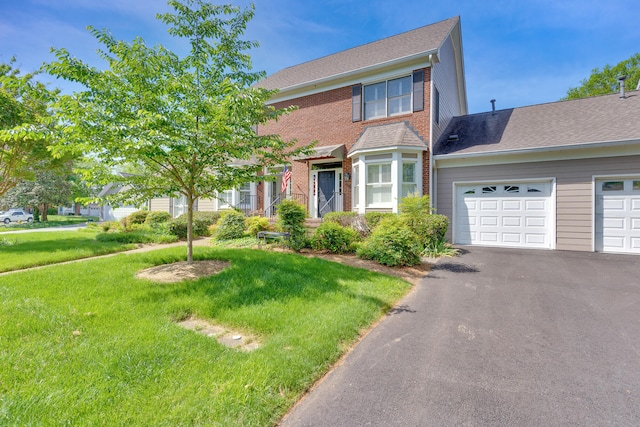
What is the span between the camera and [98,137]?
4531mm

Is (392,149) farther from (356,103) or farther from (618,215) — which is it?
(618,215)

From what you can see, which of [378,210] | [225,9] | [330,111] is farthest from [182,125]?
[330,111]

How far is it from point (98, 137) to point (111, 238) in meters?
7.26

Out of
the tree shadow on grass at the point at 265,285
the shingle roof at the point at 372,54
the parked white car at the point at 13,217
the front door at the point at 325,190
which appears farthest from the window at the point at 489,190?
the parked white car at the point at 13,217

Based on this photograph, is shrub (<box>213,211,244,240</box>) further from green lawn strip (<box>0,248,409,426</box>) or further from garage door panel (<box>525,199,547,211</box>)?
garage door panel (<box>525,199,547,211</box>)

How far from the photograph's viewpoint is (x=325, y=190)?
522 inches

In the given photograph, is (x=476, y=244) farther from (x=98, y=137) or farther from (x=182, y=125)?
(x=98, y=137)

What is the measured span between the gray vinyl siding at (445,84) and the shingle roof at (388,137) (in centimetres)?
108

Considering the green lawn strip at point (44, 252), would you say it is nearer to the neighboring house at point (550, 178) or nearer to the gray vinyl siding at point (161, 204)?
the gray vinyl siding at point (161, 204)

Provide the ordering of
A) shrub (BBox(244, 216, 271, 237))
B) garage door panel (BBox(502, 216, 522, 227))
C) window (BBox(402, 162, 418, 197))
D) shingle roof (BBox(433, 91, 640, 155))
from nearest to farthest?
shingle roof (BBox(433, 91, 640, 155)) → garage door panel (BBox(502, 216, 522, 227)) → window (BBox(402, 162, 418, 197)) → shrub (BBox(244, 216, 271, 237))

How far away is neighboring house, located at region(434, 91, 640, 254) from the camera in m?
8.76

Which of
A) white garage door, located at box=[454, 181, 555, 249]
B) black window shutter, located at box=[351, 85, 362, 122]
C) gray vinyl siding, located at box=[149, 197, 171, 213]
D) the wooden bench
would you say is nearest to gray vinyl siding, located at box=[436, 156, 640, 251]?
white garage door, located at box=[454, 181, 555, 249]

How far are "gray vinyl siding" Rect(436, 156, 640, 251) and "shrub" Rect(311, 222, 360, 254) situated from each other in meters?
6.09

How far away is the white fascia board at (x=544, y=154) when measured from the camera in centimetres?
857
